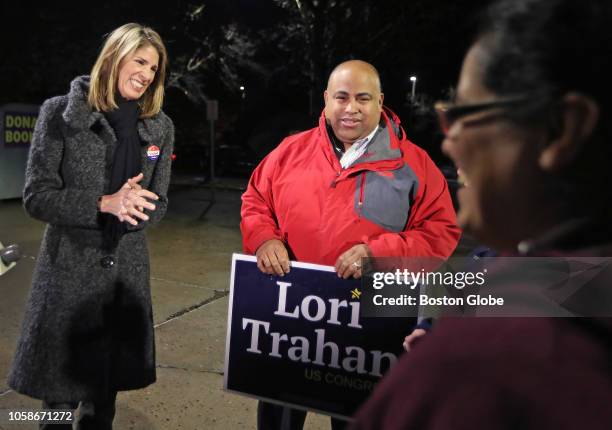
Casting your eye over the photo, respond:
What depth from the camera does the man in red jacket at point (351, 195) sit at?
2346 mm

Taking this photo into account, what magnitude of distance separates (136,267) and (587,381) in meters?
2.19

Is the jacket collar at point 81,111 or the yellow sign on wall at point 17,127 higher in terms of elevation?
the yellow sign on wall at point 17,127

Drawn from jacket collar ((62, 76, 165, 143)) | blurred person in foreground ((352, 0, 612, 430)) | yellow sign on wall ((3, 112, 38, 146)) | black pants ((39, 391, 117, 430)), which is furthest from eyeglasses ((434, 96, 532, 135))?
yellow sign on wall ((3, 112, 38, 146))

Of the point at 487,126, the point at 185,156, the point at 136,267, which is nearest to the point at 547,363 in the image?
the point at 487,126

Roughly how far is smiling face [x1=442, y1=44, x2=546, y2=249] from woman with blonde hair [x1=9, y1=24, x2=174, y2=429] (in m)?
1.77

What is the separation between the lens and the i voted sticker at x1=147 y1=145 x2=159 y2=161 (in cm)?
255

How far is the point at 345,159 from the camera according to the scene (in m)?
2.47

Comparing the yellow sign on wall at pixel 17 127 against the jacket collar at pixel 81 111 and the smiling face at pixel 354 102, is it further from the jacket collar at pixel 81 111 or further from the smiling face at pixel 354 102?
the smiling face at pixel 354 102

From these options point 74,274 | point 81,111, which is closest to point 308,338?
point 74,274

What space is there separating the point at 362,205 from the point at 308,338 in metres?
0.57

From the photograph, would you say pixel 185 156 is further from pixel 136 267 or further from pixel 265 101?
pixel 136 267

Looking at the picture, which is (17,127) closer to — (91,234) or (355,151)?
(91,234)

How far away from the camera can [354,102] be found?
2.46 metres

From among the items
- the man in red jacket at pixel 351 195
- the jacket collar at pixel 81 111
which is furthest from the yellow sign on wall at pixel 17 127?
the man in red jacket at pixel 351 195
